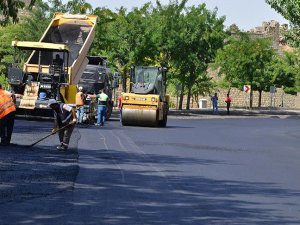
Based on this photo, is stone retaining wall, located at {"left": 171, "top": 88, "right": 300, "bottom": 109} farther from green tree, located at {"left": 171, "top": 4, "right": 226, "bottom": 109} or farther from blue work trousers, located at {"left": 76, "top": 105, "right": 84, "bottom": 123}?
blue work trousers, located at {"left": 76, "top": 105, "right": 84, "bottom": 123}

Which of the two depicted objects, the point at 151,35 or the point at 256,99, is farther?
the point at 256,99

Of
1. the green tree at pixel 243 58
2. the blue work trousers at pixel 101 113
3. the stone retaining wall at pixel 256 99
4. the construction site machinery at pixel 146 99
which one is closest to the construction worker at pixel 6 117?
the blue work trousers at pixel 101 113

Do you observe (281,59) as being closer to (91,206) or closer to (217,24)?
(217,24)

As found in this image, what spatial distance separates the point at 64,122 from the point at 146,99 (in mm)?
17103

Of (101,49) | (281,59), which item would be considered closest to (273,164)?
(101,49)

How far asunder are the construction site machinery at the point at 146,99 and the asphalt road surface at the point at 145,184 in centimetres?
1174

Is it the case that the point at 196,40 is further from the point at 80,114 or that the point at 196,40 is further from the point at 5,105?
the point at 5,105

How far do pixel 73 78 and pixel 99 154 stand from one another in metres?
16.2

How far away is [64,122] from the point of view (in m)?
22.4

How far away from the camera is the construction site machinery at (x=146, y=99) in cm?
3931

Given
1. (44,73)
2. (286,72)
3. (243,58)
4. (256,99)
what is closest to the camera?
(44,73)

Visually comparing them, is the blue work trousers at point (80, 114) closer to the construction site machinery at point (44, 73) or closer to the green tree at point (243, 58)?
the construction site machinery at point (44, 73)

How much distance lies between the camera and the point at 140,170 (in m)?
18.1

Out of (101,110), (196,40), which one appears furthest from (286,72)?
(101,110)
